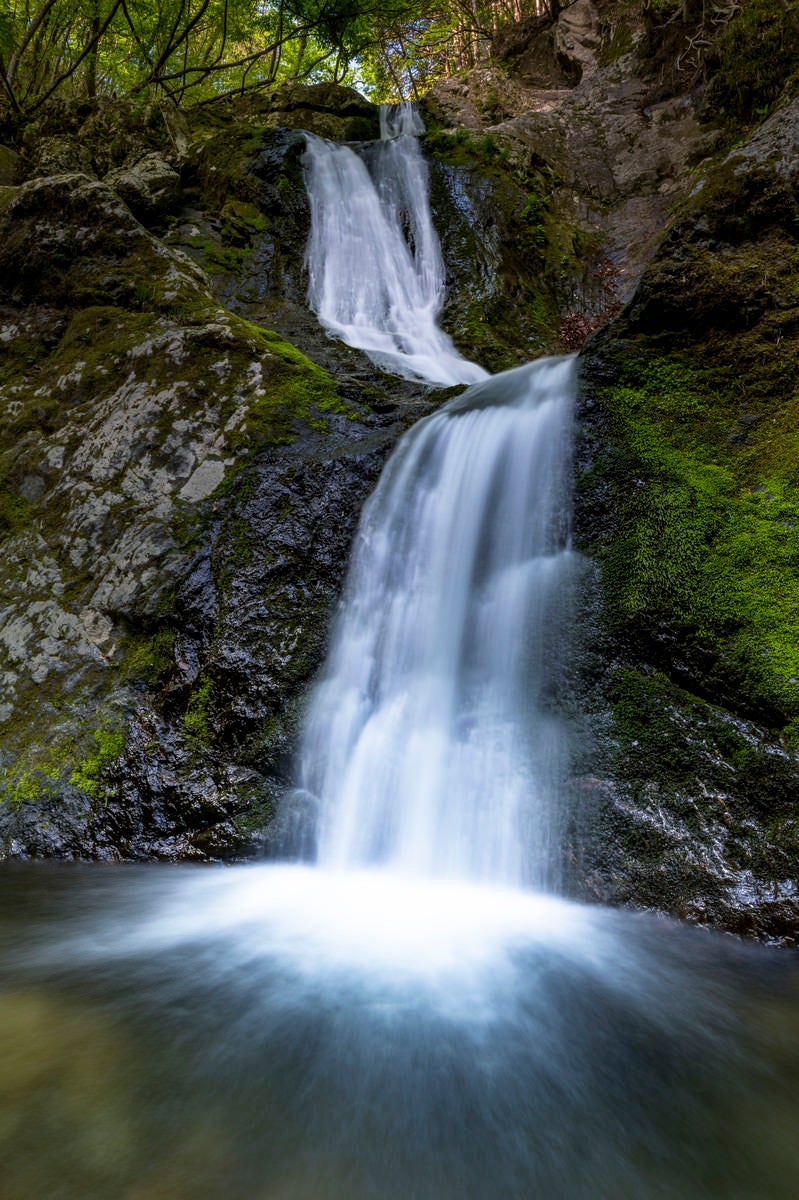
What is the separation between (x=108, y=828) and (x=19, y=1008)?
175cm

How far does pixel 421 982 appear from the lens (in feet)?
8.22

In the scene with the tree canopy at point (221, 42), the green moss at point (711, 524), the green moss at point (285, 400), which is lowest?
the green moss at point (711, 524)

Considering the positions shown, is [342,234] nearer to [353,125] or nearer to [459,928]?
[353,125]

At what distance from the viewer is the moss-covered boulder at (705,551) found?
300cm

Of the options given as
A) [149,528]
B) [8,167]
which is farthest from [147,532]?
[8,167]

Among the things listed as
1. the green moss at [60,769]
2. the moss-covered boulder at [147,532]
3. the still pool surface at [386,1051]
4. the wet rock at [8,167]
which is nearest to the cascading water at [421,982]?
the still pool surface at [386,1051]

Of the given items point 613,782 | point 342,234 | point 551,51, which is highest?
point 551,51

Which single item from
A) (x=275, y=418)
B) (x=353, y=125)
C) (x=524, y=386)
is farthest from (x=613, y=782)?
(x=353, y=125)

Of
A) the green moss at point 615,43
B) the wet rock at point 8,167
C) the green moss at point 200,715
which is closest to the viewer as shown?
the green moss at point 200,715

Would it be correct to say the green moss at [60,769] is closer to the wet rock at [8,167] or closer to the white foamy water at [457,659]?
the white foamy water at [457,659]

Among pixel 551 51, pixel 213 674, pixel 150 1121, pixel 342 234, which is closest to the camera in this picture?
pixel 150 1121

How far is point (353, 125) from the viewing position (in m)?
12.1

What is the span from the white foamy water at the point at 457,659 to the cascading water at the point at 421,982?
2cm

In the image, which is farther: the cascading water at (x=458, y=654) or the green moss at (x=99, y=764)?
the green moss at (x=99, y=764)
